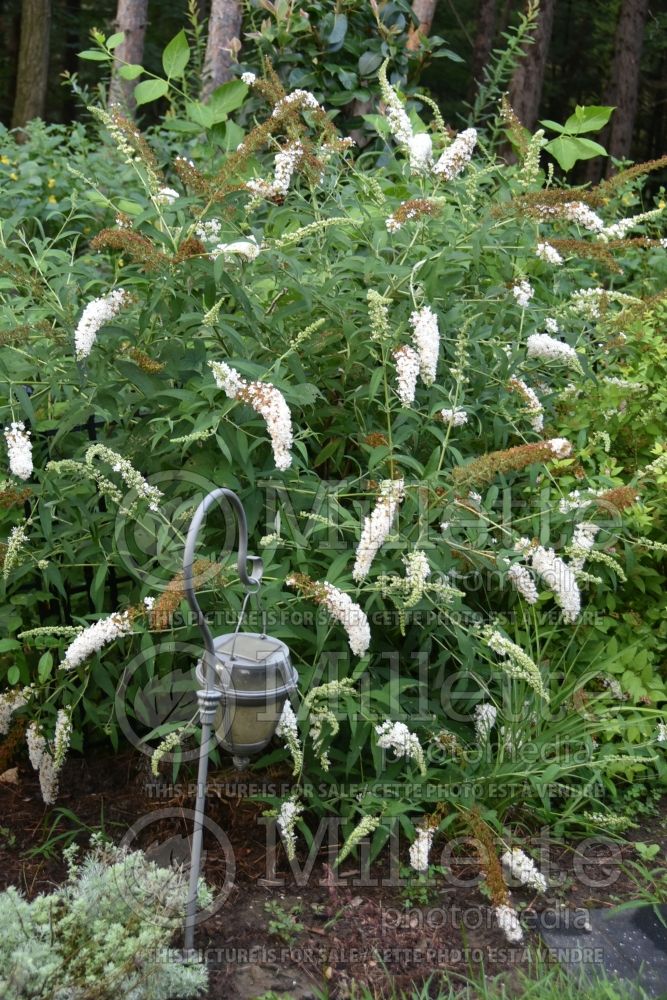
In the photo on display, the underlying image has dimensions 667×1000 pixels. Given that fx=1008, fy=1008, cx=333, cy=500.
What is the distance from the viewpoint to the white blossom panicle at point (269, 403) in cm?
286

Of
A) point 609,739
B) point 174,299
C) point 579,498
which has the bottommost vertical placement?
point 609,739

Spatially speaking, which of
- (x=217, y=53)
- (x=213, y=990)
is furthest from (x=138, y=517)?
(x=217, y=53)

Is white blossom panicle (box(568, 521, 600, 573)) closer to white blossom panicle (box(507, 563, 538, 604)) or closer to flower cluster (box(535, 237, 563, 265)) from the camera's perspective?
white blossom panicle (box(507, 563, 538, 604))

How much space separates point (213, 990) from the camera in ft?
8.94

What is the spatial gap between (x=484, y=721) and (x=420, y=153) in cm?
199

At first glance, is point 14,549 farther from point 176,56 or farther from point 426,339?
point 176,56

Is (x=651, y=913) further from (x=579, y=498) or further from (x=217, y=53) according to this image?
(x=217, y=53)

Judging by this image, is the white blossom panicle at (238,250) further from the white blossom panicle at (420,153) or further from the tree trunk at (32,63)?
the tree trunk at (32,63)

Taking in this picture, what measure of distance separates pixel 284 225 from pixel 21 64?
11649 mm

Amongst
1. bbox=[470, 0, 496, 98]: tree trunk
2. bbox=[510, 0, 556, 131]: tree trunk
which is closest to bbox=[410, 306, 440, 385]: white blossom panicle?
bbox=[510, 0, 556, 131]: tree trunk

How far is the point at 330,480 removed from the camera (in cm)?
365

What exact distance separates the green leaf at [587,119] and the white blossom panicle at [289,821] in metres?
3.27

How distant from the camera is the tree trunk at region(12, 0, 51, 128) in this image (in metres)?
13.8

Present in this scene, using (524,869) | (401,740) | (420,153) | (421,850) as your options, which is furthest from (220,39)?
(524,869)
